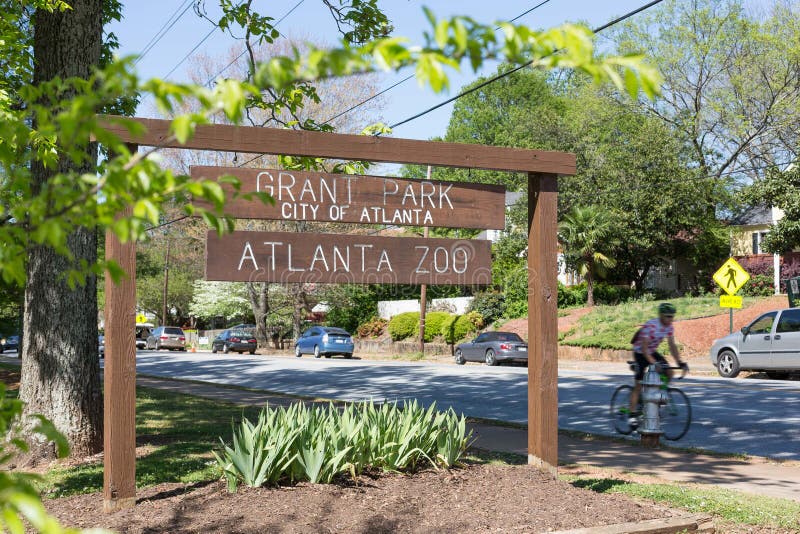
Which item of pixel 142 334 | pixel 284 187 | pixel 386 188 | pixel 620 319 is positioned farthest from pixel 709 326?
pixel 142 334

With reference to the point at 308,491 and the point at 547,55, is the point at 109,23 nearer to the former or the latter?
the point at 308,491

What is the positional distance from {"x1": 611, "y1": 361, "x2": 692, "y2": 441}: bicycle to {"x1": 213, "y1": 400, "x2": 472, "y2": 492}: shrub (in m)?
4.52

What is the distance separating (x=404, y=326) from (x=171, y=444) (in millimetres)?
32567

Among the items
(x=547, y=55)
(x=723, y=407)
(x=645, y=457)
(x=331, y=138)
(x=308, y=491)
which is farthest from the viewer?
(x=723, y=407)

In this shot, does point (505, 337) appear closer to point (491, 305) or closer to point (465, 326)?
point (465, 326)

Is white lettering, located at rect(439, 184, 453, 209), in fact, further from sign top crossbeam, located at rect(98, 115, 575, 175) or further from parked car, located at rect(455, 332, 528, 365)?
parked car, located at rect(455, 332, 528, 365)

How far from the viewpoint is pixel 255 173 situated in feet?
21.2

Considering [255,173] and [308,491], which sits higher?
[255,173]

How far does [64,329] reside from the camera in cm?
837

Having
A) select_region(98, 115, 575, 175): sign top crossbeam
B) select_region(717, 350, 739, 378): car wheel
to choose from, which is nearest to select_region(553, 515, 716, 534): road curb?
select_region(98, 115, 575, 175): sign top crossbeam

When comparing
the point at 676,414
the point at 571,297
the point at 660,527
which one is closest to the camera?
the point at 660,527

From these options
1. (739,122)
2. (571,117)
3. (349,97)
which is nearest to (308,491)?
(349,97)

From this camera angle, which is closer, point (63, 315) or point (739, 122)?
point (63, 315)

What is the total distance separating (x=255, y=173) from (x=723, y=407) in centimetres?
1038
